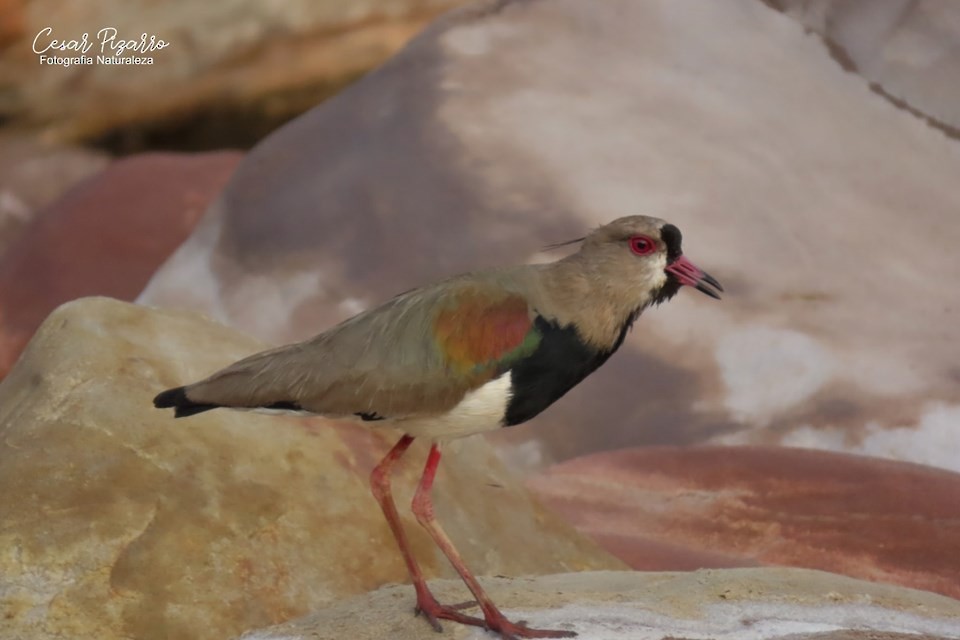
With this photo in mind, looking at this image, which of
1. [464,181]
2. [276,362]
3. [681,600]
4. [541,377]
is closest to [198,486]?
[276,362]

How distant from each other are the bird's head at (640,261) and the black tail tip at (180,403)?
930 mm

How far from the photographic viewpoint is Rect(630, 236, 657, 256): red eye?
2939 millimetres

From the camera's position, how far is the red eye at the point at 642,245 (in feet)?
9.64

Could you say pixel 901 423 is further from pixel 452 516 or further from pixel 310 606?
pixel 310 606

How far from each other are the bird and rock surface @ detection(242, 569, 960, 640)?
12cm

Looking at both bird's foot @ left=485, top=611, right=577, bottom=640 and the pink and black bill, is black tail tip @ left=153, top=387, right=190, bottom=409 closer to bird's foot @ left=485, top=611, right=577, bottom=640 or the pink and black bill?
bird's foot @ left=485, top=611, right=577, bottom=640

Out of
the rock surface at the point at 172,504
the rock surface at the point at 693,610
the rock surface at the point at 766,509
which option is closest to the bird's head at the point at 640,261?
the rock surface at the point at 693,610

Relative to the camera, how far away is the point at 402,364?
295cm

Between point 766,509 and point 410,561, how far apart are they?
2158 millimetres

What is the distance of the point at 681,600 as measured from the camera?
9.80ft

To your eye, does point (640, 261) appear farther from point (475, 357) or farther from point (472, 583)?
point (472, 583)

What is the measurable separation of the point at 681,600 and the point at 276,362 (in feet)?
3.50

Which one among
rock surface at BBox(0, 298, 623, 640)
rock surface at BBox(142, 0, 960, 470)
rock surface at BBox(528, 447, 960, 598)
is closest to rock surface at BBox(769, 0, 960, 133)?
rock surface at BBox(142, 0, 960, 470)

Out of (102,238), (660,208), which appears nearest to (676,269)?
(660,208)
